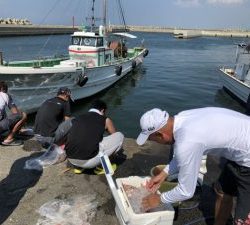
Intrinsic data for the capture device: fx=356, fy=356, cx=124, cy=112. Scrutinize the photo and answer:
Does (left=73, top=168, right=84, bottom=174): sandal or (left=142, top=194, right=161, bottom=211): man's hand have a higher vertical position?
(left=142, top=194, right=161, bottom=211): man's hand

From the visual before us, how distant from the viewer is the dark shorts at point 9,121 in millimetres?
7259

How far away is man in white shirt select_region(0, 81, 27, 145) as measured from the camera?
7242mm

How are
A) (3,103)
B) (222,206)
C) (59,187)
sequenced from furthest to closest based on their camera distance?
1. (3,103)
2. (59,187)
3. (222,206)

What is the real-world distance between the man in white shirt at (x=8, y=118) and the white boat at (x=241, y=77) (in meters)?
12.6

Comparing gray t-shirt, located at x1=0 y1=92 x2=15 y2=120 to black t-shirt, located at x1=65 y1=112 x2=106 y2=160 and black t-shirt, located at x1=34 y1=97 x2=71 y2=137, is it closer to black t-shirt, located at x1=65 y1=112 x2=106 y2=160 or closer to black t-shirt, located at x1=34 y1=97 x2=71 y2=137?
black t-shirt, located at x1=34 y1=97 x2=71 y2=137

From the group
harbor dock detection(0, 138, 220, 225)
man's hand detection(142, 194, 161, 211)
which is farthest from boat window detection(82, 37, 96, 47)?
man's hand detection(142, 194, 161, 211)

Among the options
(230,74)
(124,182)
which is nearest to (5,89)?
(124,182)

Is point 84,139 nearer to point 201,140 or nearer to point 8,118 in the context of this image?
point 8,118

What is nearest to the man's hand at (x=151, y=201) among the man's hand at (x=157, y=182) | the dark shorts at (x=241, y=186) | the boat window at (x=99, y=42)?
the man's hand at (x=157, y=182)

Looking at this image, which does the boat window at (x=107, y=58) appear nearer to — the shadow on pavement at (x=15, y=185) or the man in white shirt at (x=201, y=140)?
the shadow on pavement at (x=15, y=185)

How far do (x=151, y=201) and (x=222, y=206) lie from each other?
2.66 ft

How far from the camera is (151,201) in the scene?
3805 millimetres

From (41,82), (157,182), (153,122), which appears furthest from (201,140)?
(41,82)

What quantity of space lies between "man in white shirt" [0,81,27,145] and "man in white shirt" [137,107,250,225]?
184 inches
